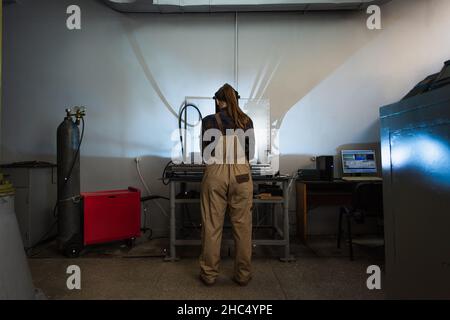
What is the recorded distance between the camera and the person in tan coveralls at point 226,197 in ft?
5.90

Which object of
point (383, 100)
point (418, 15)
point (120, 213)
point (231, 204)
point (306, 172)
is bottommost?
point (120, 213)

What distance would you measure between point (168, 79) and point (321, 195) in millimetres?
2334

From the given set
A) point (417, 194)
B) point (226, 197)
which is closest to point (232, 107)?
point (226, 197)

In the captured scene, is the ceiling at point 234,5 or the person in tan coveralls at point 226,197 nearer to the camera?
the person in tan coveralls at point 226,197

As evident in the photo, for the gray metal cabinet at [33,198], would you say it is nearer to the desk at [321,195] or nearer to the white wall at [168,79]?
the white wall at [168,79]

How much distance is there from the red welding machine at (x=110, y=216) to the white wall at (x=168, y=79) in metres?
0.62

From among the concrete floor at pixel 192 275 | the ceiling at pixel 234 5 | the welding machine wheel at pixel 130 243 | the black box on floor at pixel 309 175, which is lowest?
the concrete floor at pixel 192 275

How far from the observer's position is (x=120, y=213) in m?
2.56

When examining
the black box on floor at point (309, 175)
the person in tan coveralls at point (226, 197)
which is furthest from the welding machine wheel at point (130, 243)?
the black box on floor at point (309, 175)

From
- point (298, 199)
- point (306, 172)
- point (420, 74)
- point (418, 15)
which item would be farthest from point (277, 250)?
point (418, 15)

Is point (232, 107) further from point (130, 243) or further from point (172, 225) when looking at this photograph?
point (130, 243)

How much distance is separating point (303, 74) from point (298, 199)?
5.13 feet

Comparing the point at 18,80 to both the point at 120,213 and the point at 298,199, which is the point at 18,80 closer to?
the point at 120,213

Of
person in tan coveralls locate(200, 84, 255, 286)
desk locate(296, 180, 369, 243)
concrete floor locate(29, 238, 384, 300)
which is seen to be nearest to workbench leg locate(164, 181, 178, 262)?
concrete floor locate(29, 238, 384, 300)
